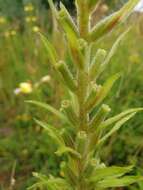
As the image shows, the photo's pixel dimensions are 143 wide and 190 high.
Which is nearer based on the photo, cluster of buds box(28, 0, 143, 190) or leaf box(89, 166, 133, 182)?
cluster of buds box(28, 0, 143, 190)

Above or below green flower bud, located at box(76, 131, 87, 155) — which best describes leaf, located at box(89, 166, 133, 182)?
below

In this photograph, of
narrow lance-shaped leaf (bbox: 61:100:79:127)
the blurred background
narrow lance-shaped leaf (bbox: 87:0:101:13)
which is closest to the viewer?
narrow lance-shaped leaf (bbox: 87:0:101:13)

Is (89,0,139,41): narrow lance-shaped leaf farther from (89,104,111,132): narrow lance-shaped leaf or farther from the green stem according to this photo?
(89,104,111,132): narrow lance-shaped leaf

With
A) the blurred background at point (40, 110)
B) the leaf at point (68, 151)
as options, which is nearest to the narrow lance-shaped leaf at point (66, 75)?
the leaf at point (68, 151)

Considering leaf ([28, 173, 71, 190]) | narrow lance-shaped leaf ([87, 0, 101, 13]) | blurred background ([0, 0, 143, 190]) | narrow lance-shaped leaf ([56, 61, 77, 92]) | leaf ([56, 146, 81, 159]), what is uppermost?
narrow lance-shaped leaf ([87, 0, 101, 13])

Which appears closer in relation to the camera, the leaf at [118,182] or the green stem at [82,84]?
the green stem at [82,84]

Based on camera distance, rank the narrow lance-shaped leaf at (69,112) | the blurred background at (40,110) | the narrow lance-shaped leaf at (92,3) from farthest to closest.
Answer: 1. the blurred background at (40,110)
2. the narrow lance-shaped leaf at (69,112)
3. the narrow lance-shaped leaf at (92,3)

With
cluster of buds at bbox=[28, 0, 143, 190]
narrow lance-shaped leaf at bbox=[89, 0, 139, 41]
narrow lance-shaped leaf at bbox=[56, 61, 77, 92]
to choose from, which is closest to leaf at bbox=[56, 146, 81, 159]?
cluster of buds at bbox=[28, 0, 143, 190]

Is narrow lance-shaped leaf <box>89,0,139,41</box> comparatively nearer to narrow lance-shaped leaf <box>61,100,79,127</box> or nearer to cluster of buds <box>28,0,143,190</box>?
cluster of buds <box>28,0,143,190</box>

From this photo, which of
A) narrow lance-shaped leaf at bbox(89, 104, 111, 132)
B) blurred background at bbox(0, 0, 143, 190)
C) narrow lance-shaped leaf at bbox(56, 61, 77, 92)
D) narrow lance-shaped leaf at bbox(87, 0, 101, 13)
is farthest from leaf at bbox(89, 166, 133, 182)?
blurred background at bbox(0, 0, 143, 190)

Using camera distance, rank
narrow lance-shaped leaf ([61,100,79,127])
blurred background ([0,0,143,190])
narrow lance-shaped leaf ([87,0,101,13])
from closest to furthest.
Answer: narrow lance-shaped leaf ([87,0,101,13]) < narrow lance-shaped leaf ([61,100,79,127]) < blurred background ([0,0,143,190])

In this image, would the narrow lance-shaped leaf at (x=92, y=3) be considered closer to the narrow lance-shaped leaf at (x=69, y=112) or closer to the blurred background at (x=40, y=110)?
the narrow lance-shaped leaf at (x=69, y=112)
